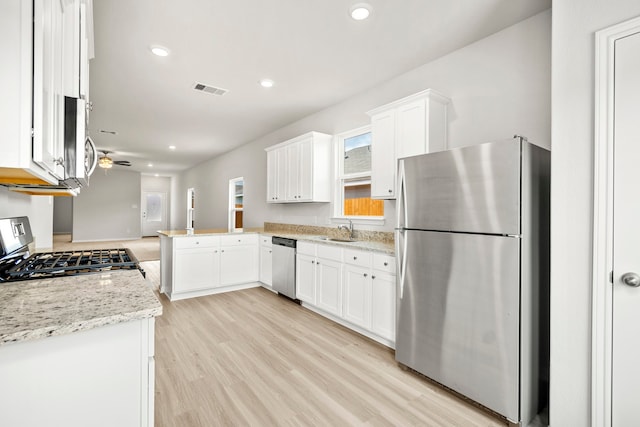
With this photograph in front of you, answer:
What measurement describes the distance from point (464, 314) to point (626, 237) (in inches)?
36.0

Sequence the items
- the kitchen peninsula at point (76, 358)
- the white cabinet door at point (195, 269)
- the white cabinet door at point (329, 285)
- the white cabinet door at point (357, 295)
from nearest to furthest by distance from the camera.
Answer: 1. the kitchen peninsula at point (76, 358)
2. the white cabinet door at point (357, 295)
3. the white cabinet door at point (329, 285)
4. the white cabinet door at point (195, 269)

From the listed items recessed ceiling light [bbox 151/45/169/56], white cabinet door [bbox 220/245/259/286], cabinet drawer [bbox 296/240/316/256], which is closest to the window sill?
cabinet drawer [bbox 296/240/316/256]

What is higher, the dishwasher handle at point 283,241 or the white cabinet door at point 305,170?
the white cabinet door at point 305,170

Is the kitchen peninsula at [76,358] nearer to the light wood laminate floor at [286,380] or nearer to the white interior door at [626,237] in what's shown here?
the light wood laminate floor at [286,380]

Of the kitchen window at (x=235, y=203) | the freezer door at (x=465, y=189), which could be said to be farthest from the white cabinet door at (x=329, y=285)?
the kitchen window at (x=235, y=203)

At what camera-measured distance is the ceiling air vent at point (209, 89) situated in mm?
3594

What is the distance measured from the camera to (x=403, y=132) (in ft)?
9.35

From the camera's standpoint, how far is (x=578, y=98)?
5.38 feet

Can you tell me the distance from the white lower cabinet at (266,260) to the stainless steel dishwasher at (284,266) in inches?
4.7

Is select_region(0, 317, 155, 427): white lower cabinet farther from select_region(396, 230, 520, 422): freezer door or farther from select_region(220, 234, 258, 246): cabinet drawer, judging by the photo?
select_region(220, 234, 258, 246): cabinet drawer

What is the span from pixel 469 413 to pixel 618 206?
1.46 metres

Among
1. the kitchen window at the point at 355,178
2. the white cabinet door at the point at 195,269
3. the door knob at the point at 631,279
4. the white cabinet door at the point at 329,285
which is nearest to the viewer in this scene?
the door knob at the point at 631,279

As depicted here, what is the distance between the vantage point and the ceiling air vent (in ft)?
11.8

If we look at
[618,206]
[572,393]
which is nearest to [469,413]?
[572,393]
